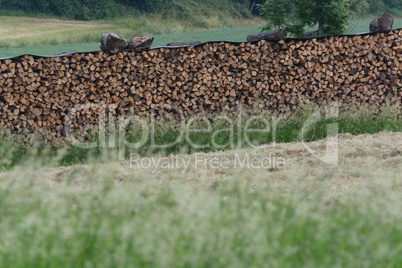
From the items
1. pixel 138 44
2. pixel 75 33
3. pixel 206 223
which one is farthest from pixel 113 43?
pixel 75 33

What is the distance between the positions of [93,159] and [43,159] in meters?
0.62

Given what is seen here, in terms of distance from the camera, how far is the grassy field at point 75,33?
17641 millimetres

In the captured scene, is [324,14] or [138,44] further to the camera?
[324,14]

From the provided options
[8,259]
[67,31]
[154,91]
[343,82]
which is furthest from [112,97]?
[67,31]

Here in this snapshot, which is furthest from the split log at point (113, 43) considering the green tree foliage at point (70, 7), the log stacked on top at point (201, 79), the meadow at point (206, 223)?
the green tree foliage at point (70, 7)

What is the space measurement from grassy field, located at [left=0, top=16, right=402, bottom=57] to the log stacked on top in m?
9.79

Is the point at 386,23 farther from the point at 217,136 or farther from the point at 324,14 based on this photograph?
the point at 217,136

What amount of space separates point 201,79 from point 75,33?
14.6 metres

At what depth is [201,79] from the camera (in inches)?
281

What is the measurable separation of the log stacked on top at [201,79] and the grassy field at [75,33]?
979cm

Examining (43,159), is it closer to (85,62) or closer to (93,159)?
(93,159)

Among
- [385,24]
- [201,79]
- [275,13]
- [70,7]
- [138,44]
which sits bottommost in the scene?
[201,79]

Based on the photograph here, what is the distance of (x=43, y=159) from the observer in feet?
20.0

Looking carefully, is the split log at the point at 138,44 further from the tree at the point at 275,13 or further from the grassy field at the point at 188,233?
the grassy field at the point at 188,233
